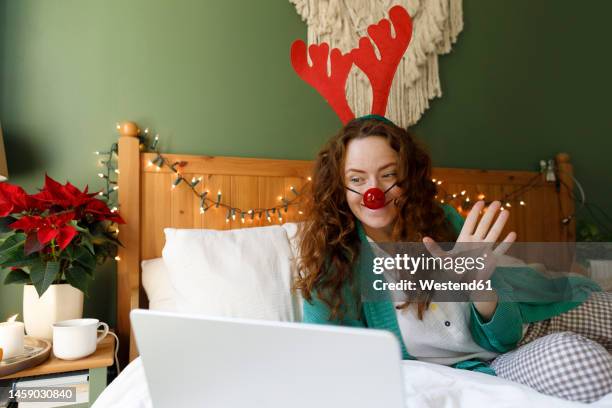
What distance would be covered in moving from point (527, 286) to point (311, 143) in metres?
1.06

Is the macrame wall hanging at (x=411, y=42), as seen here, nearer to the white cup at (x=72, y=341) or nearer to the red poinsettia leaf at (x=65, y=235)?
the red poinsettia leaf at (x=65, y=235)

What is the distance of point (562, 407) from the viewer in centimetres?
61

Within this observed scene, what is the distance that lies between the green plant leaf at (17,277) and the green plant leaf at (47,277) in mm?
119

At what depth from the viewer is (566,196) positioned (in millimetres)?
2162

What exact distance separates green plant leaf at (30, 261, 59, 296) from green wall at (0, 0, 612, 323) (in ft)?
1.12

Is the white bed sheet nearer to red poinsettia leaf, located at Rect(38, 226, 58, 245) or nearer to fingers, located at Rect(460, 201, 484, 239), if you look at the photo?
fingers, located at Rect(460, 201, 484, 239)

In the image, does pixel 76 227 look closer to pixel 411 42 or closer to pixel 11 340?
pixel 11 340

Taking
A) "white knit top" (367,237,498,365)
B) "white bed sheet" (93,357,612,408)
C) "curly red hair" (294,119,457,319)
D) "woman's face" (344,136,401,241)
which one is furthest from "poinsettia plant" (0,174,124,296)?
"white knit top" (367,237,498,365)

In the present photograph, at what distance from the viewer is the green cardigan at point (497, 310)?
917mm

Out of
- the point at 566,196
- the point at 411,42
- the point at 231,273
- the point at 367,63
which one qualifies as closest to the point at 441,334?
the point at 231,273

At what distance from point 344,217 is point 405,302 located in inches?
11.5

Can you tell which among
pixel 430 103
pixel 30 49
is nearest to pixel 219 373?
pixel 30 49

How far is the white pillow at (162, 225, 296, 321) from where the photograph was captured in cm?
122

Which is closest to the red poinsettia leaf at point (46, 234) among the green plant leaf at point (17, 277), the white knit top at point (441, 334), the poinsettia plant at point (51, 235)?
the poinsettia plant at point (51, 235)
